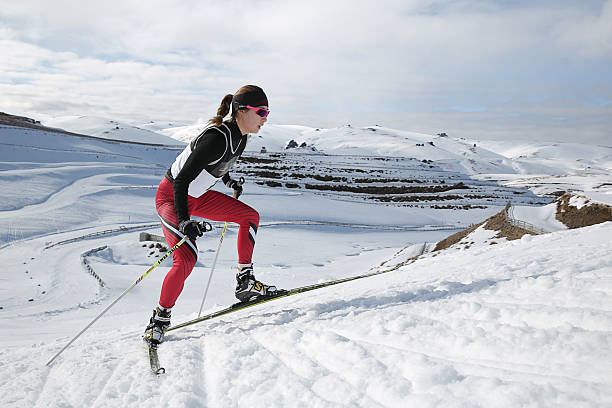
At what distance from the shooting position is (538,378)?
1994mm

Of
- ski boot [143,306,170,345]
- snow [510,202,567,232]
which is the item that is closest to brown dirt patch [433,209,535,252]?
snow [510,202,567,232]

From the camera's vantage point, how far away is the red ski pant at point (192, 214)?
12.8ft

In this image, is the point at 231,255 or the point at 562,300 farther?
the point at 231,255

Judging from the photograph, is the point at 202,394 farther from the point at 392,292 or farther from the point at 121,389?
the point at 392,292

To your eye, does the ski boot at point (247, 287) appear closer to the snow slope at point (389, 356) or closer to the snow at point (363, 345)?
the snow at point (363, 345)

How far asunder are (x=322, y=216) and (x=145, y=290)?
65.3ft

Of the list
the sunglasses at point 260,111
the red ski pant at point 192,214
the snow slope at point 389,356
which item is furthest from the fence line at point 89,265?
the sunglasses at point 260,111

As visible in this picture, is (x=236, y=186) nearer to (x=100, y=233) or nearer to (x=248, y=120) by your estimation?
(x=248, y=120)

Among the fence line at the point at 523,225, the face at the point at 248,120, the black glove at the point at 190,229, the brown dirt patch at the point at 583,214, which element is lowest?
the fence line at the point at 523,225

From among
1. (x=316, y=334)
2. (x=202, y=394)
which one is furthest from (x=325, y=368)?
(x=202, y=394)

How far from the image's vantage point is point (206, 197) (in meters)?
4.53

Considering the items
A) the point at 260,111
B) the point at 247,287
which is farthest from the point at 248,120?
the point at 247,287

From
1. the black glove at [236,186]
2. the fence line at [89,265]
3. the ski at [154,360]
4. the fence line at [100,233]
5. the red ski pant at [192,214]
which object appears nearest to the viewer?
the ski at [154,360]

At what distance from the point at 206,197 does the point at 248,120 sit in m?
1.13
